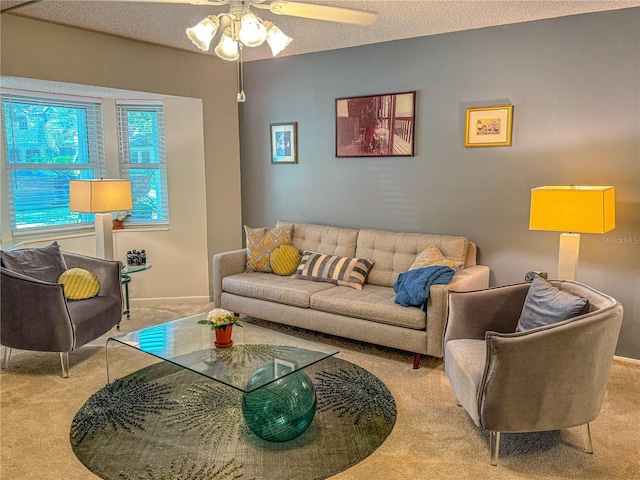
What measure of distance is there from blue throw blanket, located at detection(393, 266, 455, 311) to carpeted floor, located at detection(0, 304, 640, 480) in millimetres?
459

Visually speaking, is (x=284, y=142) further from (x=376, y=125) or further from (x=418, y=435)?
(x=418, y=435)

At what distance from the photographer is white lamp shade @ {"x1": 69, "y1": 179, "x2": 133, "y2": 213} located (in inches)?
162

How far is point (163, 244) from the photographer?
5.13 metres

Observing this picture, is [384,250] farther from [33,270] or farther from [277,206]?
[33,270]

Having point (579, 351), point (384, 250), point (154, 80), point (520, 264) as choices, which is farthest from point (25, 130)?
point (579, 351)

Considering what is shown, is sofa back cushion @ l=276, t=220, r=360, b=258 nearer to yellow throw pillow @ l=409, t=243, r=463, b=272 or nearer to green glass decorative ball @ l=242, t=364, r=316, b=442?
yellow throw pillow @ l=409, t=243, r=463, b=272

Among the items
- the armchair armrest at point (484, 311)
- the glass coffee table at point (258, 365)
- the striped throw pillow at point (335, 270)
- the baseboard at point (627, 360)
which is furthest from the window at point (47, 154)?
the baseboard at point (627, 360)

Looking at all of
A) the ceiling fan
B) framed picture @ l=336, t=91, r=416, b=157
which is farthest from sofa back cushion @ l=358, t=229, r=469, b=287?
the ceiling fan

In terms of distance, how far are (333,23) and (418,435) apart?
2.73 m

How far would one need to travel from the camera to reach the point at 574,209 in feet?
10.3

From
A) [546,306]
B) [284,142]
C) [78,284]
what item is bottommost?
[78,284]

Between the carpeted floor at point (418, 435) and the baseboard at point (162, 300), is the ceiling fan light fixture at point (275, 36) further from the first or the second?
the baseboard at point (162, 300)

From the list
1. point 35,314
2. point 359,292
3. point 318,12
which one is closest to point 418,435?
point 359,292

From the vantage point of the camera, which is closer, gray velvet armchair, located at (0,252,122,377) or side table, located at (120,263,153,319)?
gray velvet armchair, located at (0,252,122,377)
